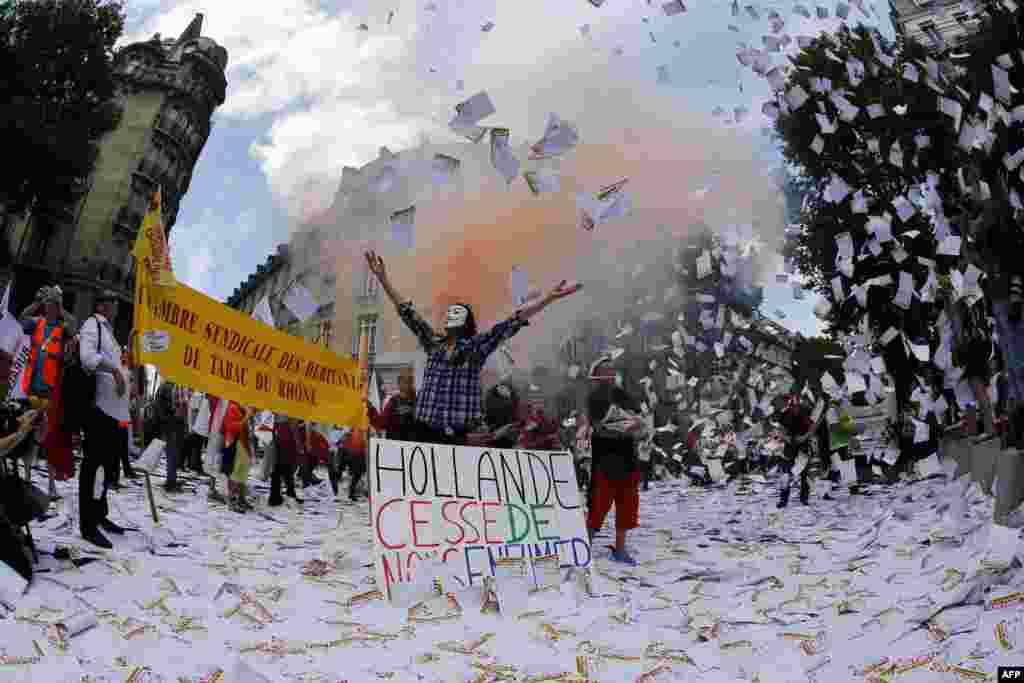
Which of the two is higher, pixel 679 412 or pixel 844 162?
pixel 844 162

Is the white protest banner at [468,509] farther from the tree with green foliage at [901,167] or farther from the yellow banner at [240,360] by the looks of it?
the tree with green foliage at [901,167]

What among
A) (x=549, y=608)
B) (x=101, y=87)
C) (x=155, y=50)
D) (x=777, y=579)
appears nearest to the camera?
(x=549, y=608)

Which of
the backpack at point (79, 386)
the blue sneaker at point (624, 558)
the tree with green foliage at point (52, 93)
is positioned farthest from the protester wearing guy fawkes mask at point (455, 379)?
the tree with green foliage at point (52, 93)

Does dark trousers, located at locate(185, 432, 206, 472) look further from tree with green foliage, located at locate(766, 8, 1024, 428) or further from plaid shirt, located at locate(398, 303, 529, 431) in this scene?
tree with green foliage, located at locate(766, 8, 1024, 428)

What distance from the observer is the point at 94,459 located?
5016 millimetres

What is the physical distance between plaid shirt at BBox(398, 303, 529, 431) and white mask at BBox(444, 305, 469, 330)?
6.2 inches

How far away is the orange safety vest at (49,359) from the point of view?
525 cm

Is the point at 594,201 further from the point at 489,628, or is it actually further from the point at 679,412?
the point at 679,412

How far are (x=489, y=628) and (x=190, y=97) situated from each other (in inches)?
1695

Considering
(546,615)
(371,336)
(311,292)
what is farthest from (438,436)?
(311,292)

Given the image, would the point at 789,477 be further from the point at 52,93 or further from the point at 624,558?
the point at 52,93

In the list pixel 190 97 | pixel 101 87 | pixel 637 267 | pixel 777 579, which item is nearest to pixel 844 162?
pixel 637 267

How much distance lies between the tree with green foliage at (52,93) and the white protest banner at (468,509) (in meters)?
→ 21.3

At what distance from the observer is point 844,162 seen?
13.8m
